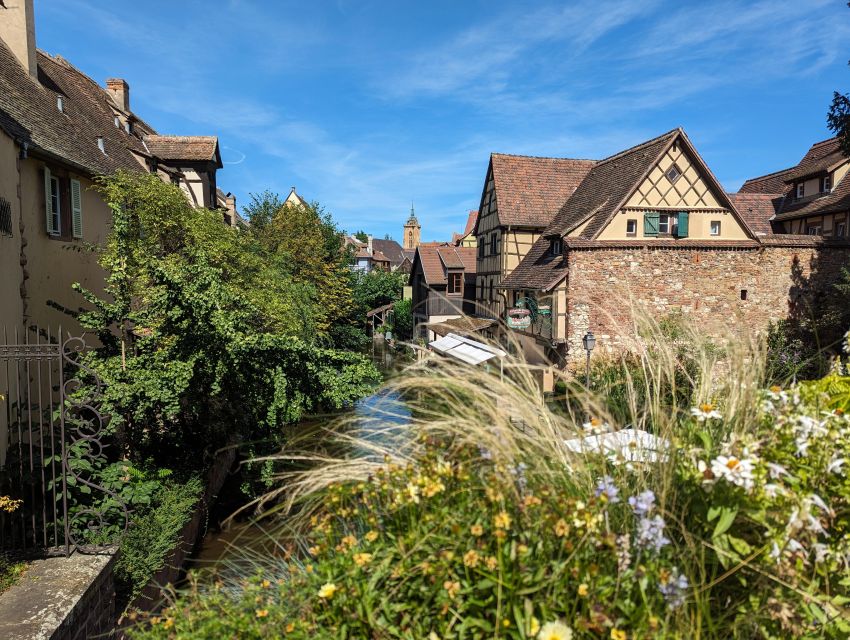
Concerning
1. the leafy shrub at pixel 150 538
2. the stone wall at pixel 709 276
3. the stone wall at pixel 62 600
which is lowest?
the leafy shrub at pixel 150 538

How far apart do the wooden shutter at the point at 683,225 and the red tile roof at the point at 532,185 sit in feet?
16.9

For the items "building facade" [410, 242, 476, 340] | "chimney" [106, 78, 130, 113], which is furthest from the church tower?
"chimney" [106, 78, 130, 113]

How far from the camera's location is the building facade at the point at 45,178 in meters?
8.95

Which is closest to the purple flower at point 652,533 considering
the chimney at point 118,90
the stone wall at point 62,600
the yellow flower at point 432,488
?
the yellow flower at point 432,488

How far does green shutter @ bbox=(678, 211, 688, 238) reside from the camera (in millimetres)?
17922

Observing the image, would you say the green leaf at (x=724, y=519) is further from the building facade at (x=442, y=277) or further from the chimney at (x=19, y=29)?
the building facade at (x=442, y=277)

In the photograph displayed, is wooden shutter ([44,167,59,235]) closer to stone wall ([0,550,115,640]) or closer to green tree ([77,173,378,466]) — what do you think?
green tree ([77,173,378,466])

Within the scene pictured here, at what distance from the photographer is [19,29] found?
40.2ft

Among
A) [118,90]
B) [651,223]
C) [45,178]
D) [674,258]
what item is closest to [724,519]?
[45,178]

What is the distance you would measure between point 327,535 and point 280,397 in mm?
7243

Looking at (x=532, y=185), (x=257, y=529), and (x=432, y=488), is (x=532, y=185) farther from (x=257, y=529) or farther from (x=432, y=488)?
(x=432, y=488)

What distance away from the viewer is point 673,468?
7.55ft

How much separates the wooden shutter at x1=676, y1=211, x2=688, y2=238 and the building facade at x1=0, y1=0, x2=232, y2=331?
16060 mm

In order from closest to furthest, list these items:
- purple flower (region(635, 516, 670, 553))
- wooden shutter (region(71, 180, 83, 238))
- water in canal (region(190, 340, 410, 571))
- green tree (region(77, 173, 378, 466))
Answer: purple flower (region(635, 516, 670, 553)), water in canal (region(190, 340, 410, 571)), green tree (region(77, 173, 378, 466)), wooden shutter (region(71, 180, 83, 238))
